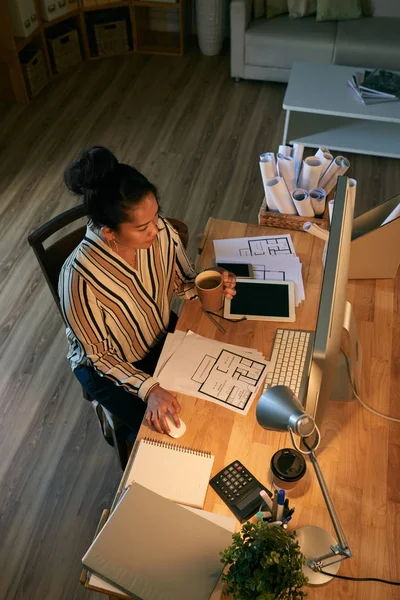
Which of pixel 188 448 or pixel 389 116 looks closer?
pixel 188 448

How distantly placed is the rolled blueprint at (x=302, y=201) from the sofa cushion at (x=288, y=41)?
2340 mm

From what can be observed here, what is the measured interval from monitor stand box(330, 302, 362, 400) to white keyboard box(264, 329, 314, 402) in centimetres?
9

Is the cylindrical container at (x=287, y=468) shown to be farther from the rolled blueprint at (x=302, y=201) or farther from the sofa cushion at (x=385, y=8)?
the sofa cushion at (x=385, y=8)

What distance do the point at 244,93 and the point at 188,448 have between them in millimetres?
3246

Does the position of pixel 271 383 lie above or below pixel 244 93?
above

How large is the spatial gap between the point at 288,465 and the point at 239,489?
13cm

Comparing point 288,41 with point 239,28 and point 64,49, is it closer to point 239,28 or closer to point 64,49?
point 239,28

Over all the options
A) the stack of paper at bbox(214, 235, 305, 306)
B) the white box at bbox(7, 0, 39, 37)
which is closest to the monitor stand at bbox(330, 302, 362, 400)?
the stack of paper at bbox(214, 235, 305, 306)

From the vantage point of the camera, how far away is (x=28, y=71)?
3814 mm

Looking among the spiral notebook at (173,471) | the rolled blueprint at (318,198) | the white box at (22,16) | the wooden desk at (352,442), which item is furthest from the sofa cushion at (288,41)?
the spiral notebook at (173,471)

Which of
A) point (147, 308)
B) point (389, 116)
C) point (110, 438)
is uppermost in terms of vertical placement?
point (147, 308)

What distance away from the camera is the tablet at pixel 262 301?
167 cm

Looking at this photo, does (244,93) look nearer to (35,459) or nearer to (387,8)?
(387,8)

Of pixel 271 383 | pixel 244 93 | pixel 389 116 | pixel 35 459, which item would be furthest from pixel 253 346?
pixel 244 93
